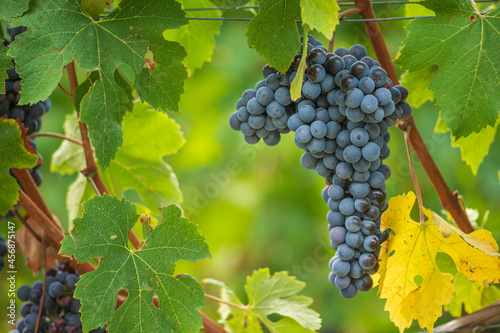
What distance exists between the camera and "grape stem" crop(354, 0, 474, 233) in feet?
2.50

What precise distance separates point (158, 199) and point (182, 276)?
0.37 m

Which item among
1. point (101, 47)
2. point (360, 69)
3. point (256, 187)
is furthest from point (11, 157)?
point (256, 187)

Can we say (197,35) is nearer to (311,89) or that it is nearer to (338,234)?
(311,89)

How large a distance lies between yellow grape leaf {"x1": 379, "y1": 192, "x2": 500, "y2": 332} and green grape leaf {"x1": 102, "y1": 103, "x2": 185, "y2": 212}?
1.69 feet

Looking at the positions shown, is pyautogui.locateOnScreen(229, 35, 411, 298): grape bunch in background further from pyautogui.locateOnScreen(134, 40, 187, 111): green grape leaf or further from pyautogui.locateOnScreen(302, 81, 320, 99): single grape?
pyautogui.locateOnScreen(134, 40, 187, 111): green grape leaf

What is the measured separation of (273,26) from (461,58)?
28cm

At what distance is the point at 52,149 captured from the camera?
297 cm

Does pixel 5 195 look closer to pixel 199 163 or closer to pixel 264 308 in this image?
pixel 264 308

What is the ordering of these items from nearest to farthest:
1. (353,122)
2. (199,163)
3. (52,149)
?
(353,122) < (52,149) < (199,163)

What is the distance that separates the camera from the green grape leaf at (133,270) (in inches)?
28.5

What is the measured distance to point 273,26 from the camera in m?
0.69

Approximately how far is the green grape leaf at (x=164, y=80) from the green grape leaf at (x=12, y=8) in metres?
0.18

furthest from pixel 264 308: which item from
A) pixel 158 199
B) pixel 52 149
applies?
pixel 52 149

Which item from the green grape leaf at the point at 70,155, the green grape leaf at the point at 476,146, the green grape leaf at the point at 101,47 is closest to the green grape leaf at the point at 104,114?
the green grape leaf at the point at 101,47
